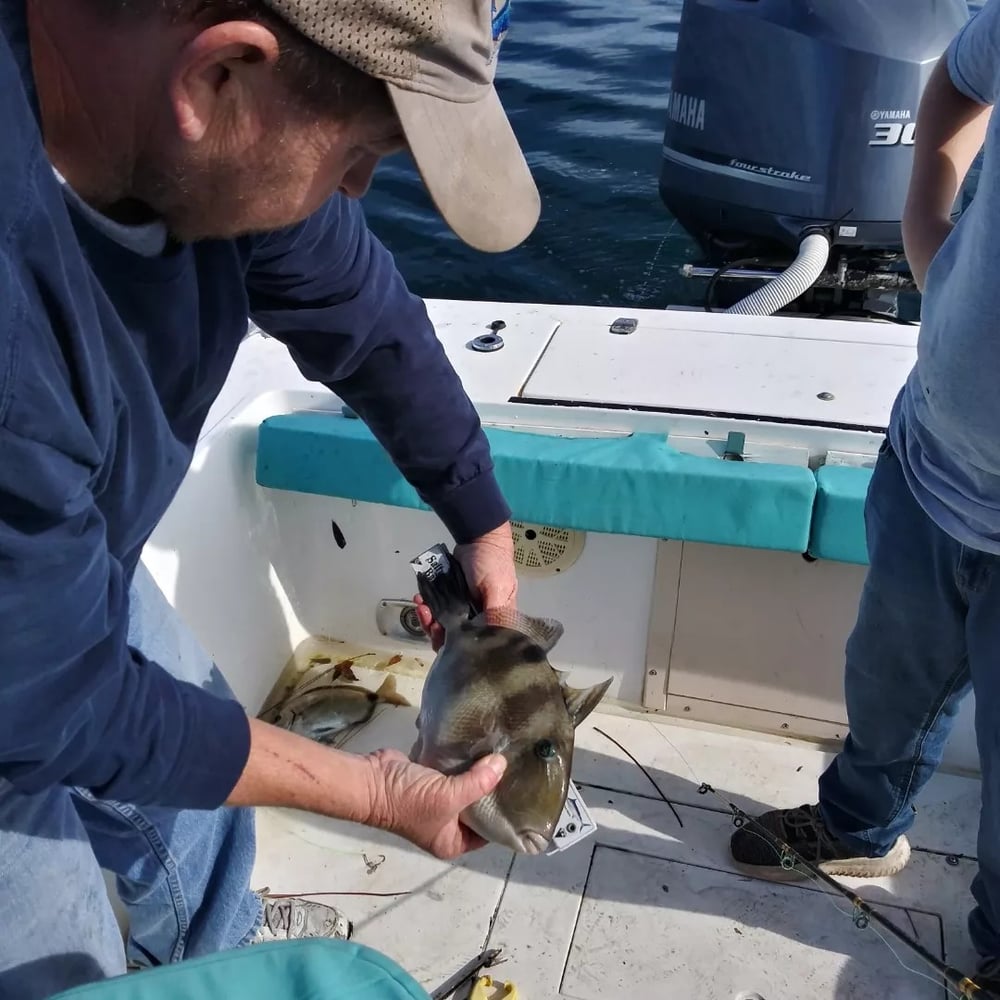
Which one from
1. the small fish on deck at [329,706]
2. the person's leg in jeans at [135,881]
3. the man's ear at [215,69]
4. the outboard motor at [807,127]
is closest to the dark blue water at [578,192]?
the outboard motor at [807,127]

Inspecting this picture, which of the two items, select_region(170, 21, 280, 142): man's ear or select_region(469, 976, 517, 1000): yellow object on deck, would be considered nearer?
select_region(170, 21, 280, 142): man's ear

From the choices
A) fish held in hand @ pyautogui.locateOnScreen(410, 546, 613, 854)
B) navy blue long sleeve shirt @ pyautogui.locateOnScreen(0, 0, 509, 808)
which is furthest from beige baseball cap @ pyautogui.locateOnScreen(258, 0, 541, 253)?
fish held in hand @ pyautogui.locateOnScreen(410, 546, 613, 854)

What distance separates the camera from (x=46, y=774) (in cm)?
113

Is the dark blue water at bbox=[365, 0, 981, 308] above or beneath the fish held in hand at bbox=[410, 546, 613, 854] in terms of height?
beneath

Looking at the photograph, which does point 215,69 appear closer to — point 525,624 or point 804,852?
point 525,624

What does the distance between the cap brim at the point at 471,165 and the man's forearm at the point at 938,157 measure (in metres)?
0.96

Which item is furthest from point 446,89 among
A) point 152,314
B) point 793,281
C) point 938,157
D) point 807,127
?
point 807,127

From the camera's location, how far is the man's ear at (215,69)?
812 mm

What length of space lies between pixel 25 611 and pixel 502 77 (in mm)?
8291

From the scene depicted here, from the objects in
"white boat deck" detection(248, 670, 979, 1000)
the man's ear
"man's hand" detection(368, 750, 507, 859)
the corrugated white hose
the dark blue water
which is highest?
the man's ear

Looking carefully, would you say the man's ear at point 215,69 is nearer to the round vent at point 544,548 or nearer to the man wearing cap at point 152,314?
the man wearing cap at point 152,314

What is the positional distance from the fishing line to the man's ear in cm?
207

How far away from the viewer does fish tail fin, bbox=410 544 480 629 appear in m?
1.92

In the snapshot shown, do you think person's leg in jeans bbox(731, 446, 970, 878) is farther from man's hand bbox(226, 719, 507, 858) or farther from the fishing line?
man's hand bbox(226, 719, 507, 858)
